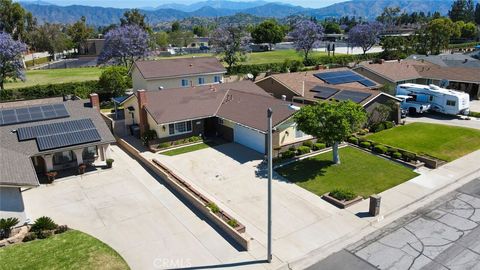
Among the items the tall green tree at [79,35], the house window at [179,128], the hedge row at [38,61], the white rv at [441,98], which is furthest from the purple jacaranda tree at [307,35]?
the tall green tree at [79,35]

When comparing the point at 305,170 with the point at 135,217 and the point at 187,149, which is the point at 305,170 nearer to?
the point at 187,149

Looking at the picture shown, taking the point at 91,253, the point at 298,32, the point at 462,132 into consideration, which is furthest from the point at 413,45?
the point at 91,253

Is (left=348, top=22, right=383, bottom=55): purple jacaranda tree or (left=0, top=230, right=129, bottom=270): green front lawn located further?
(left=348, top=22, right=383, bottom=55): purple jacaranda tree

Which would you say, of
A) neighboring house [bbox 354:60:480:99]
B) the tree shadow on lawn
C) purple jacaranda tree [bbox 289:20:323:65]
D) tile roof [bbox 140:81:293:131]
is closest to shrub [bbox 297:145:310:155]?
the tree shadow on lawn

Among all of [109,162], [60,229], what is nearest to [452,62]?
[109,162]

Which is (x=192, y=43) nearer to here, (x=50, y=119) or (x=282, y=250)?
(x=50, y=119)

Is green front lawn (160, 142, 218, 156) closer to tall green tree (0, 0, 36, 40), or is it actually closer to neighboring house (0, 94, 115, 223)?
neighboring house (0, 94, 115, 223)
